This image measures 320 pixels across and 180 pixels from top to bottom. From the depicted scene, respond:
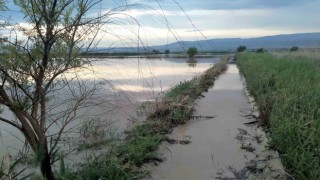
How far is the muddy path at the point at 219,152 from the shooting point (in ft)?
15.8

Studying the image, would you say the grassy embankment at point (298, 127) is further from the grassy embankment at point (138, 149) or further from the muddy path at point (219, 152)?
the grassy embankment at point (138, 149)

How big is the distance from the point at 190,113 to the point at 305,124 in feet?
13.2

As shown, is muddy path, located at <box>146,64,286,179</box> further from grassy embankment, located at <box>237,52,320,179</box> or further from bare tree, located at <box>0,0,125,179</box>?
bare tree, located at <box>0,0,125,179</box>

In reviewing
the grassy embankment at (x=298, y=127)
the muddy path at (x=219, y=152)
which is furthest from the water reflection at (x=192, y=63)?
the grassy embankment at (x=298, y=127)

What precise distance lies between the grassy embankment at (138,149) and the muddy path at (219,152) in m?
0.18

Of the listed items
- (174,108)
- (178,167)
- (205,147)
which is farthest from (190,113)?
(178,167)

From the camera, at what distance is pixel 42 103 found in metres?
4.29

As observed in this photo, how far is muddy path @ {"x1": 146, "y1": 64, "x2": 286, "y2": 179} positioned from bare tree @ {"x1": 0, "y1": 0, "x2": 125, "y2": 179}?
63.1 inches

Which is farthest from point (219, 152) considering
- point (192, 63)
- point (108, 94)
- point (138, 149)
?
point (192, 63)

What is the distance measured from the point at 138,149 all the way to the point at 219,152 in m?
1.26

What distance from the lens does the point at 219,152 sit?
5.77m

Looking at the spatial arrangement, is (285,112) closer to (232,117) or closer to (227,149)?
(227,149)

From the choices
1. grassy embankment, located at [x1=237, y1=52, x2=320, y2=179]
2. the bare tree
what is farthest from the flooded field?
grassy embankment, located at [x1=237, y1=52, x2=320, y2=179]

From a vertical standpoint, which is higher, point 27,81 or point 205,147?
point 27,81
